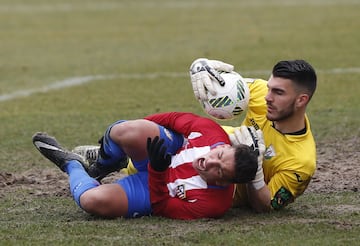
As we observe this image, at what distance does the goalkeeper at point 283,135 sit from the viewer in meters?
7.27

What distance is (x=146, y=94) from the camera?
14641mm

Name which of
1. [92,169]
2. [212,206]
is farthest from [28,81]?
[212,206]

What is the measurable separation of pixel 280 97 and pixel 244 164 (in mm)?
756

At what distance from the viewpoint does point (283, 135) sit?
7.44 metres

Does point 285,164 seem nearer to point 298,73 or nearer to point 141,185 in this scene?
point 298,73

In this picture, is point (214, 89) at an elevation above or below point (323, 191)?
above

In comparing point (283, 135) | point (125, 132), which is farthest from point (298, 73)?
point (125, 132)

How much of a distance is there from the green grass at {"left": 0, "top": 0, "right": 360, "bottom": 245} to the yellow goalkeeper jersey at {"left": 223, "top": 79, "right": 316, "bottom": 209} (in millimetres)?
179

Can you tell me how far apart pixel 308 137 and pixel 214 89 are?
0.84 meters

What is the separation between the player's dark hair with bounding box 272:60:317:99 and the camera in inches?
287

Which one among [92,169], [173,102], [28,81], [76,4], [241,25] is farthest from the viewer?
[76,4]

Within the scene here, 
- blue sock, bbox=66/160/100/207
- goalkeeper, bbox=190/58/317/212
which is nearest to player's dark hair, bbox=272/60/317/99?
goalkeeper, bbox=190/58/317/212

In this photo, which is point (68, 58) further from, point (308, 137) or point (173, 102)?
point (308, 137)

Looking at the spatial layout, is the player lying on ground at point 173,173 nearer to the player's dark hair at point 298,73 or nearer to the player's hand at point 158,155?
the player's hand at point 158,155
